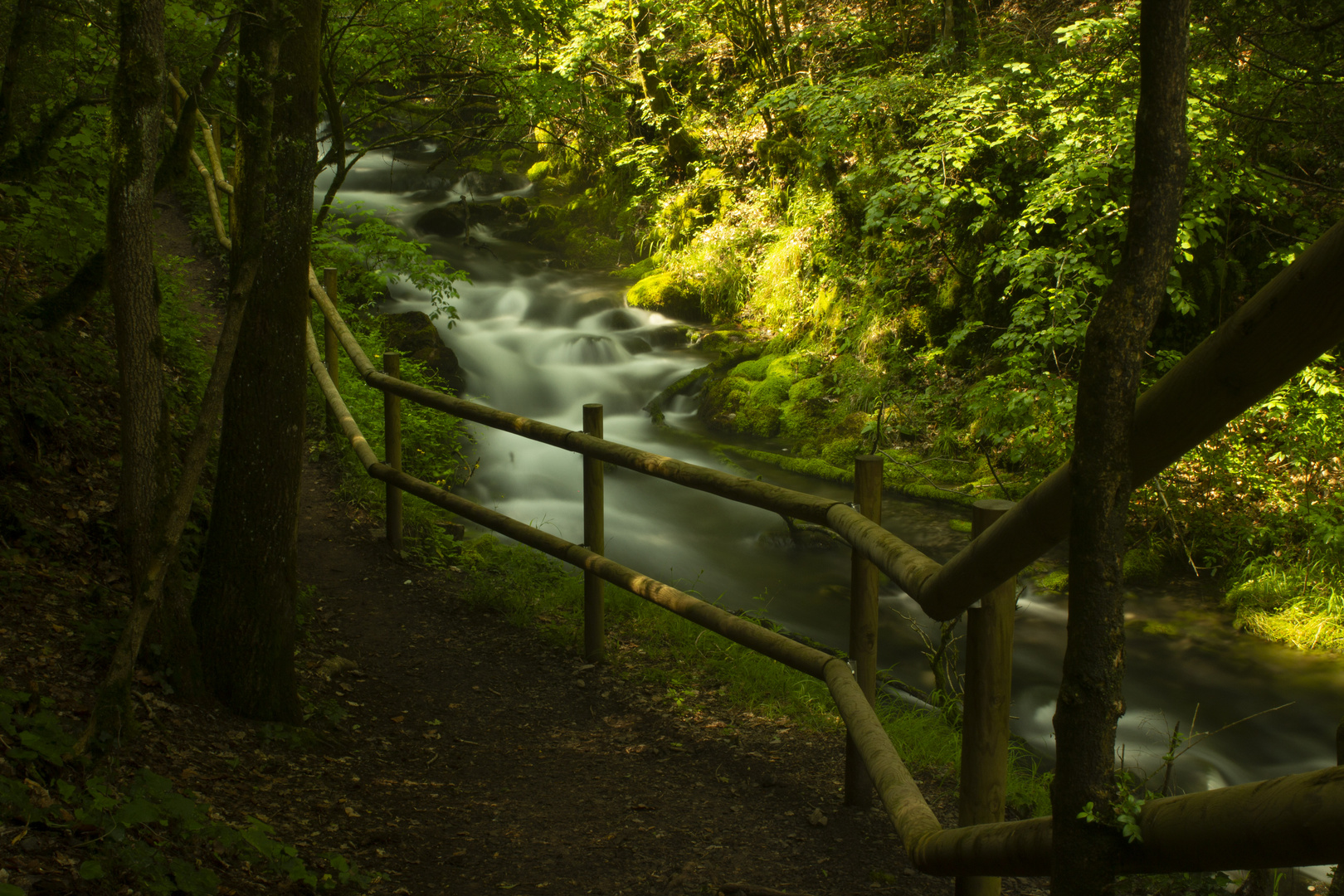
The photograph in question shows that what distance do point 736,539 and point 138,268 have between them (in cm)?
636

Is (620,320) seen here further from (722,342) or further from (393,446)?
(393,446)

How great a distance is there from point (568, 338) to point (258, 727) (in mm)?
11078

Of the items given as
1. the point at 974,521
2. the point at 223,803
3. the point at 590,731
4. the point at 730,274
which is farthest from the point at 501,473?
the point at 974,521

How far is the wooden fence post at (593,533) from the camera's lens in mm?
4652

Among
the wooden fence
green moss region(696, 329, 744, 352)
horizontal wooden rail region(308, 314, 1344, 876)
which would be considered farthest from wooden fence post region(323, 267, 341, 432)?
green moss region(696, 329, 744, 352)

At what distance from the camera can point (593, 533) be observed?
4.69m

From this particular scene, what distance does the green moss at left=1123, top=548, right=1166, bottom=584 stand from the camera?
7.37 metres

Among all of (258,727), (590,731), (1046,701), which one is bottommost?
(1046,701)

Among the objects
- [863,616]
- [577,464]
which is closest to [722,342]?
[577,464]

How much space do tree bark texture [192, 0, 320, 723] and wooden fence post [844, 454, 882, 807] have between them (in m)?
2.27

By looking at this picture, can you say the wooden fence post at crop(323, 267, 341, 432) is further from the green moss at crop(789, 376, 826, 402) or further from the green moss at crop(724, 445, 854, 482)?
the green moss at crop(789, 376, 826, 402)

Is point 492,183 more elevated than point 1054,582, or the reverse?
point 492,183

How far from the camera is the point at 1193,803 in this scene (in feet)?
3.86

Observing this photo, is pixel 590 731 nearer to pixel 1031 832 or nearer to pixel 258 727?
pixel 258 727
